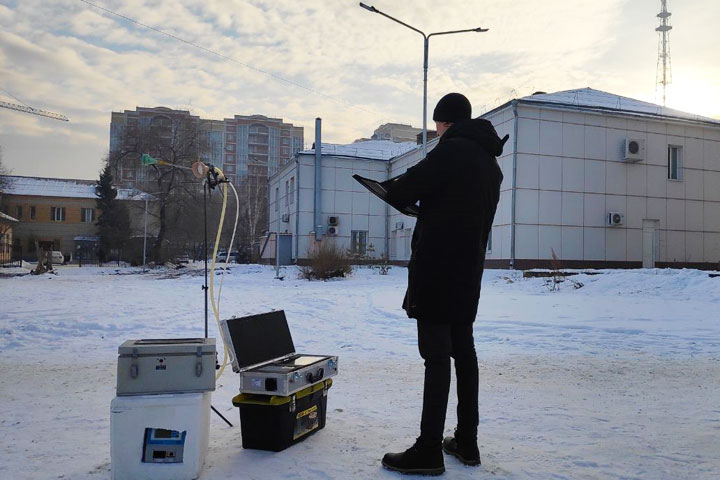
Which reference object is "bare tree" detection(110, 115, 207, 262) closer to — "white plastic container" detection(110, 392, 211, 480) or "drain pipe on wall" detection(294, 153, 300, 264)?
"drain pipe on wall" detection(294, 153, 300, 264)

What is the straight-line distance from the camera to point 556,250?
2272 cm

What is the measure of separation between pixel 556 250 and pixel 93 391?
20.4m

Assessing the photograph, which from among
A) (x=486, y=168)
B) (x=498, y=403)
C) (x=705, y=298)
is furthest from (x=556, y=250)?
(x=486, y=168)

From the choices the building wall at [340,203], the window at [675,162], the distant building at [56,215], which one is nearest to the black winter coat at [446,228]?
the window at [675,162]

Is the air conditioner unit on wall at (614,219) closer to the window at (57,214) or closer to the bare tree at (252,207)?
the bare tree at (252,207)

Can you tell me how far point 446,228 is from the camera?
3.02 meters

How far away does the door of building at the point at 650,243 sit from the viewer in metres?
24.1

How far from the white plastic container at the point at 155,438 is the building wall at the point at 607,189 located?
20.6m

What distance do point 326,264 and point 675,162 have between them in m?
16.1

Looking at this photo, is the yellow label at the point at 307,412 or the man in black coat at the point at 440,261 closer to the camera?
the man in black coat at the point at 440,261

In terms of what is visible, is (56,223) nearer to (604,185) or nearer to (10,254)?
(10,254)

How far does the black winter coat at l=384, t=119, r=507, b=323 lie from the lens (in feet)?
9.83

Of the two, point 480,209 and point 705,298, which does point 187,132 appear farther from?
point 480,209

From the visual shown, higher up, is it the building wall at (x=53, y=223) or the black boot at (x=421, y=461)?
the building wall at (x=53, y=223)
